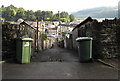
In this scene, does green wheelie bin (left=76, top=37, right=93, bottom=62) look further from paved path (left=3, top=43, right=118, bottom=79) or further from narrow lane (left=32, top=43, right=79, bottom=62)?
narrow lane (left=32, top=43, right=79, bottom=62)

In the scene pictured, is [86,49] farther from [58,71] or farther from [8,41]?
[8,41]

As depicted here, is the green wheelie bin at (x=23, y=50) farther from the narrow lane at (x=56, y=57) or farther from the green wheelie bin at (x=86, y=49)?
the green wheelie bin at (x=86, y=49)

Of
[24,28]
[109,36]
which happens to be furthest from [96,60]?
[24,28]

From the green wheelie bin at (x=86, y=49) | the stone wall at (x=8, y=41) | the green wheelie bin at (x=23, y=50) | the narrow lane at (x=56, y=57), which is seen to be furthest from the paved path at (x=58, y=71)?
the narrow lane at (x=56, y=57)

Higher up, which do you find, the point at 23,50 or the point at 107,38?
A: the point at 107,38

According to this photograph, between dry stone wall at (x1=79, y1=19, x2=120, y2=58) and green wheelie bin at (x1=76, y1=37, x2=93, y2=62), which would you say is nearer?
green wheelie bin at (x1=76, y1=37, x2=93, y2=62)

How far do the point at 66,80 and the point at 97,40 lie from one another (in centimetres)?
359

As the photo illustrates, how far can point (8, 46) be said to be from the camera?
243 inches

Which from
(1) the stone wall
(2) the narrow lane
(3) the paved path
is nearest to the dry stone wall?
(3) the paved path

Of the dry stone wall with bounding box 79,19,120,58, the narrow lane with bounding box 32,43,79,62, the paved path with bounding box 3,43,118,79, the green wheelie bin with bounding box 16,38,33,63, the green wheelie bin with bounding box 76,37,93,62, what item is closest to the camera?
the paved path with bounding box 3,43,118,79

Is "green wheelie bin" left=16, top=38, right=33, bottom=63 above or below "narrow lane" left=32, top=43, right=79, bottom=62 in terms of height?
above

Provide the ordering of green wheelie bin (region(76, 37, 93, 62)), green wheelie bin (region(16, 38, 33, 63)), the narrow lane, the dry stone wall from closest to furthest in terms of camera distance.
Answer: green wheelie bin (region(16, 38, 33, 63)) < green wheelie bin (region(76, 37, 93, 62)) < the dry stone wall < the narrow lane

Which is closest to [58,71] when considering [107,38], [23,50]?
[23,50]

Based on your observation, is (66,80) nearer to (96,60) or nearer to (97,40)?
(96,60)
